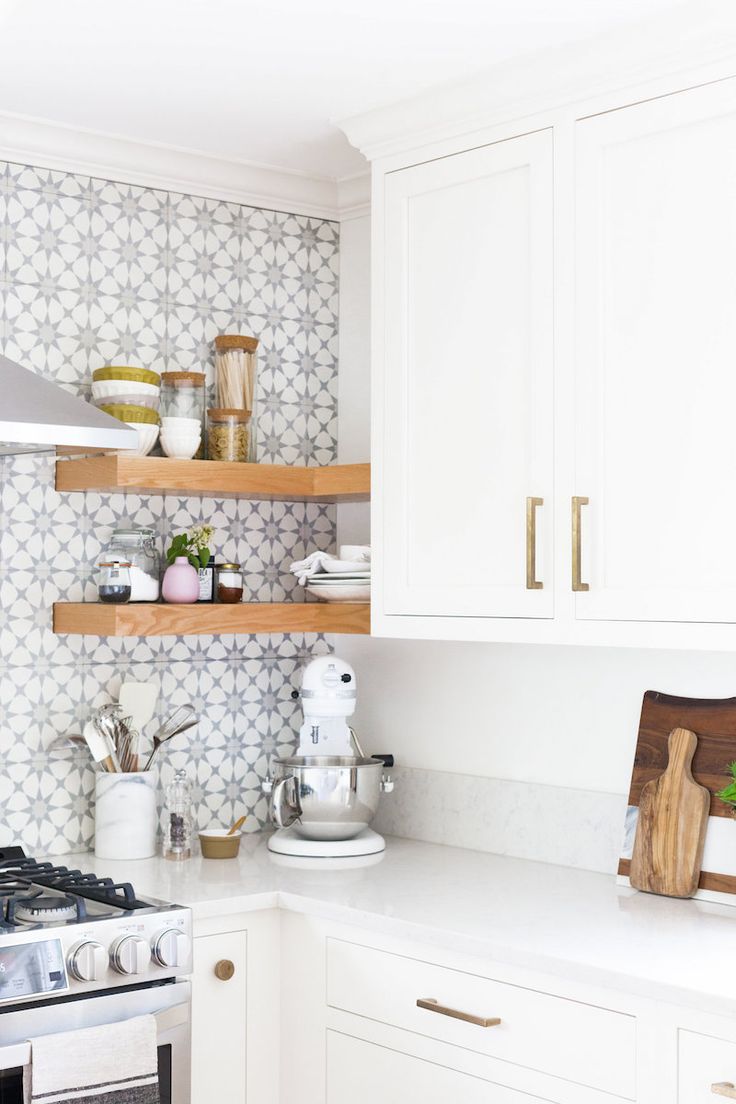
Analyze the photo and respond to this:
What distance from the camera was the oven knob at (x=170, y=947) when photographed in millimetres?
2318

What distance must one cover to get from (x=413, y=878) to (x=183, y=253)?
1.54 meters

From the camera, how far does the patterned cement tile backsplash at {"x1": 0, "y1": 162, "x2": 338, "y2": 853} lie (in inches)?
113

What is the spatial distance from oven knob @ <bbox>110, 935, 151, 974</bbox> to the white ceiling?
1.60 metres

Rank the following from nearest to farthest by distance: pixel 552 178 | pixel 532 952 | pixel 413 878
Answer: pixel 532 952 → pixel 552 178 → pixel 413 878

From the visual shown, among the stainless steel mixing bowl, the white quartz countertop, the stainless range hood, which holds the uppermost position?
the stainless range hood

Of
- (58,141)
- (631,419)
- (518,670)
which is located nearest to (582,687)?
(518,670)

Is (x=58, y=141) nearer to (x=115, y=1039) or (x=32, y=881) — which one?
(x=32, y=881)

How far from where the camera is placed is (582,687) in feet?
9.16

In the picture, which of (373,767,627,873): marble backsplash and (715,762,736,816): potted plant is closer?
(715,762,736,816): potted plant

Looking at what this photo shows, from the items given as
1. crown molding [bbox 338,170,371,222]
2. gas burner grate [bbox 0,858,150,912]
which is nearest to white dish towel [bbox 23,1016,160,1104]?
gas burner grate [bbox 0,858,150,912]

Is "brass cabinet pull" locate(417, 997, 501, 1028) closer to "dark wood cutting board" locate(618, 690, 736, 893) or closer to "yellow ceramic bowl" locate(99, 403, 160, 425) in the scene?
"dark wood cutting board" locate(618, 690, 736, 893)

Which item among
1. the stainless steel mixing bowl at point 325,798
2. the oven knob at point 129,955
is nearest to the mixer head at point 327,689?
the stainless steel mixing bowl at point 325,798

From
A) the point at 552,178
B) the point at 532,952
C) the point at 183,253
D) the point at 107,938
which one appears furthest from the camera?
the point at 183,253

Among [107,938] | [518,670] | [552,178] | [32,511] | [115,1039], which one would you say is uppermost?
[552,178]
